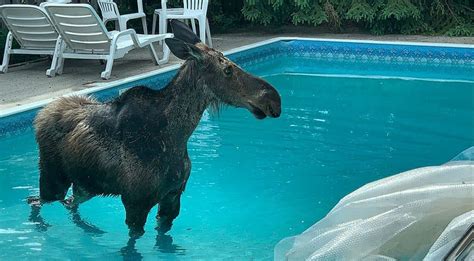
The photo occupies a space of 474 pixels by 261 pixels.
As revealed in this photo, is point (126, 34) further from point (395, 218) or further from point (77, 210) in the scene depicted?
point (395, 218)

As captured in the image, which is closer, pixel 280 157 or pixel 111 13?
pixel 280 157

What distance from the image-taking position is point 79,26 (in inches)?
351

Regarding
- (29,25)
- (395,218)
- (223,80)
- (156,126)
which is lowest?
(29,25)

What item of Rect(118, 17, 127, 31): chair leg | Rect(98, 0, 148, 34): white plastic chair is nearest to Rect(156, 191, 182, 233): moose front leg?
Rect(118, 17, 127, 31): chair leg

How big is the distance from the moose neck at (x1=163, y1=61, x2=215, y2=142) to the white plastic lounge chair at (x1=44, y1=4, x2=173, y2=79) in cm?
478

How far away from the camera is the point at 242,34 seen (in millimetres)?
13102

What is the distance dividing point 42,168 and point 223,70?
4.40 ft

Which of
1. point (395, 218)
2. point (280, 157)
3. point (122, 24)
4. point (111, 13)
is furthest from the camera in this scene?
point (111, 13)

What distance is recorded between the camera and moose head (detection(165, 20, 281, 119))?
13.0 ft

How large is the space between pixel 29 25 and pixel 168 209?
5516 mm

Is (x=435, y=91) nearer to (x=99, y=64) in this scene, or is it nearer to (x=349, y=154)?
(x=349, y=154)

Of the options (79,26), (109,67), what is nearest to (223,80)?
(109,67)

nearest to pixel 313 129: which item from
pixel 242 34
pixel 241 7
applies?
pixel 242 34

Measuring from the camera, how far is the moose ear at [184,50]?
393cm
